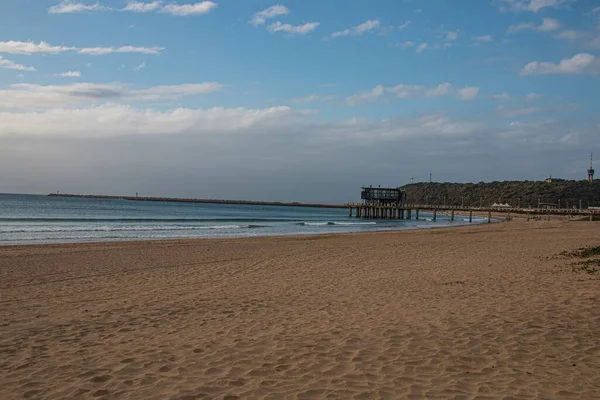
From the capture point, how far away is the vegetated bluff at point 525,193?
13575 centimetres

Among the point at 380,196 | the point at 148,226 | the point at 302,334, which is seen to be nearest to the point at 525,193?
the point at 380,196

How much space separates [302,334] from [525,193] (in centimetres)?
16670

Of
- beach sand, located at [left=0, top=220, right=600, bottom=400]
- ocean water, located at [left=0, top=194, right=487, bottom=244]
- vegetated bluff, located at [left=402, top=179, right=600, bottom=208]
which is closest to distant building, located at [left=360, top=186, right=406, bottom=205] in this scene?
ocean water, located at [left=0, top=194, right=487, bottom=244]

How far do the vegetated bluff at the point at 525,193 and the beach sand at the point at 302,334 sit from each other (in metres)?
120

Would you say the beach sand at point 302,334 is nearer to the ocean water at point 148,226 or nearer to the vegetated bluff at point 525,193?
the ocean water at point 148,226

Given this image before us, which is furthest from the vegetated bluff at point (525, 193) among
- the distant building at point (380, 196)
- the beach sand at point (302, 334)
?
the beach sand at point (302, 334)

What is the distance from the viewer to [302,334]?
6.34 metres

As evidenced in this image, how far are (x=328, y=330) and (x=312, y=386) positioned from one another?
80.0 inches

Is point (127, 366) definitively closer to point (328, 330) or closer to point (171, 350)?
point (171, 350)

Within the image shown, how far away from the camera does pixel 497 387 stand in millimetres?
4492

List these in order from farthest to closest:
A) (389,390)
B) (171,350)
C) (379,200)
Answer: (379,200) < (171,350) < (389,390)

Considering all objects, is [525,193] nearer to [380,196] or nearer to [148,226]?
[380,196]

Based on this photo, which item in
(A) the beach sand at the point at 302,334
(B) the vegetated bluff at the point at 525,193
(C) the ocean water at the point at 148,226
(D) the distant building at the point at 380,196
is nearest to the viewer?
(A) the beach sand at the point at 302,334

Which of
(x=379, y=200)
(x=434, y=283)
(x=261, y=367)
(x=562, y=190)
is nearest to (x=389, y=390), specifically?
(x=261, y=367)
